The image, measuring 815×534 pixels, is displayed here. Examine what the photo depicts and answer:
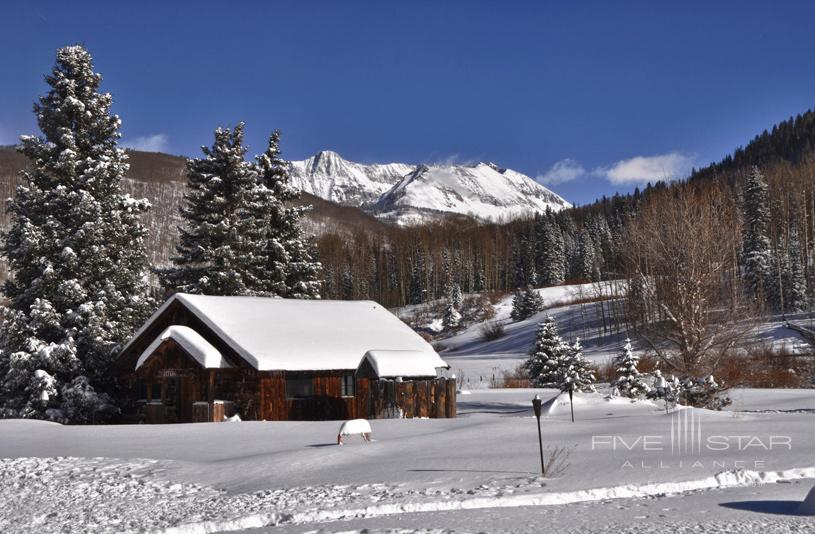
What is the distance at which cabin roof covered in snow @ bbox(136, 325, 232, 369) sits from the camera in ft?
76.3

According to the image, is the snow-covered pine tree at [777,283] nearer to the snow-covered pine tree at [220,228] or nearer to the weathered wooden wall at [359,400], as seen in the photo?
the snow-covered pine tree at [220,228]

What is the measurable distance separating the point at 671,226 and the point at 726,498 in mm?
16591

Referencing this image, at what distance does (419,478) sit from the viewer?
10914mm

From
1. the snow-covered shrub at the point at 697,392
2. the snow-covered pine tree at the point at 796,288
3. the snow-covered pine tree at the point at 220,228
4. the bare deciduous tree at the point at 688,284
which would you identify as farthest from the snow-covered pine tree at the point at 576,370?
the snow-covered pine tree at the point at 796,288

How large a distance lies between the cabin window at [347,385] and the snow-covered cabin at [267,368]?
34mm

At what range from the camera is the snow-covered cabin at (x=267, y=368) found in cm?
2286

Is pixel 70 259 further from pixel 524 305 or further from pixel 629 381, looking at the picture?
pixel 524 305

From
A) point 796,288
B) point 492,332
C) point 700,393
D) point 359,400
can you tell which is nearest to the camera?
point 700,393

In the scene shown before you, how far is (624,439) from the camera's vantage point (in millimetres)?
14625

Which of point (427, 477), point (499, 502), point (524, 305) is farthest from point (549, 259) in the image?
point (499, 502)

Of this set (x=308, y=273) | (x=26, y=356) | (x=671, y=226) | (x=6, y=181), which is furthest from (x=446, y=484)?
(x=6, y=181)

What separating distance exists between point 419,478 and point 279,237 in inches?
1120

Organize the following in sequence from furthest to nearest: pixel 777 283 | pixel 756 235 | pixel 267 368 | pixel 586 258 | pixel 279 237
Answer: pixel 586 258, pixel 756 235, pixel 777 283, pixel 279 237, pixel 267 368

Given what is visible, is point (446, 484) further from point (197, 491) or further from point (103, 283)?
point (103, 283)
